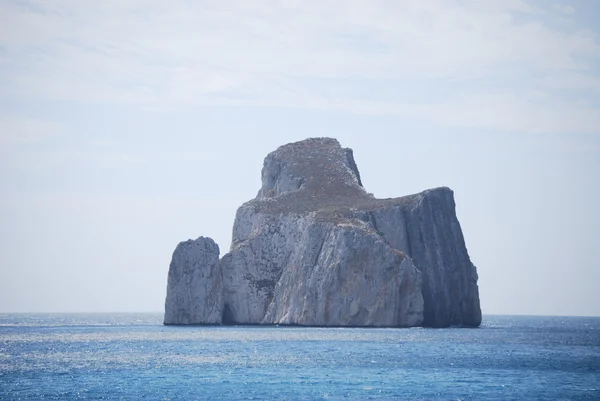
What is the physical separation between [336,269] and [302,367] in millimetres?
42548

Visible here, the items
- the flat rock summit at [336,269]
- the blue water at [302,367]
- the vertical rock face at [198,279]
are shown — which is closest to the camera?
the blue water at [302,367]

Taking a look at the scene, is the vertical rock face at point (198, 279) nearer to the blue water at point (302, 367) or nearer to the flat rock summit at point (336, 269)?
the flat rock summit at point (336, 269)

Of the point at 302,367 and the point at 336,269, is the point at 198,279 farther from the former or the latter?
the point at 302,367

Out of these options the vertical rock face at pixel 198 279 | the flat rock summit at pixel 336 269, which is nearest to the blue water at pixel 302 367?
the flat rock summit at pixel 336 269

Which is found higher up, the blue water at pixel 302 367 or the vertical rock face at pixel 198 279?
the vertical rock face at pixel 198 279

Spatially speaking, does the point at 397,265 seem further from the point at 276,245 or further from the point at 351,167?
the point at 351,167

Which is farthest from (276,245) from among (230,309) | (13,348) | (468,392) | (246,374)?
(468,392)

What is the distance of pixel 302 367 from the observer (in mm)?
64500

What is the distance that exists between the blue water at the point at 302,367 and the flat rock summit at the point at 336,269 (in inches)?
266

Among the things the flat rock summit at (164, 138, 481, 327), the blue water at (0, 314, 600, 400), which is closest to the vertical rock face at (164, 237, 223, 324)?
the flat rock summit at (164, 138, 481, 327)

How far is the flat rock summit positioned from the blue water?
6.76 m

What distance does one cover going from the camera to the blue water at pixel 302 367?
5184 centimetres

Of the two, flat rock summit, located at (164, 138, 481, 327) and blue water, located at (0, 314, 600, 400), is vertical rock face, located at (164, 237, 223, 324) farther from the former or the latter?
blue water, located at (0, 314, 600, 400)

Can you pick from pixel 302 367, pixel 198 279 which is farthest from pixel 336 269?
pixel 302 367
